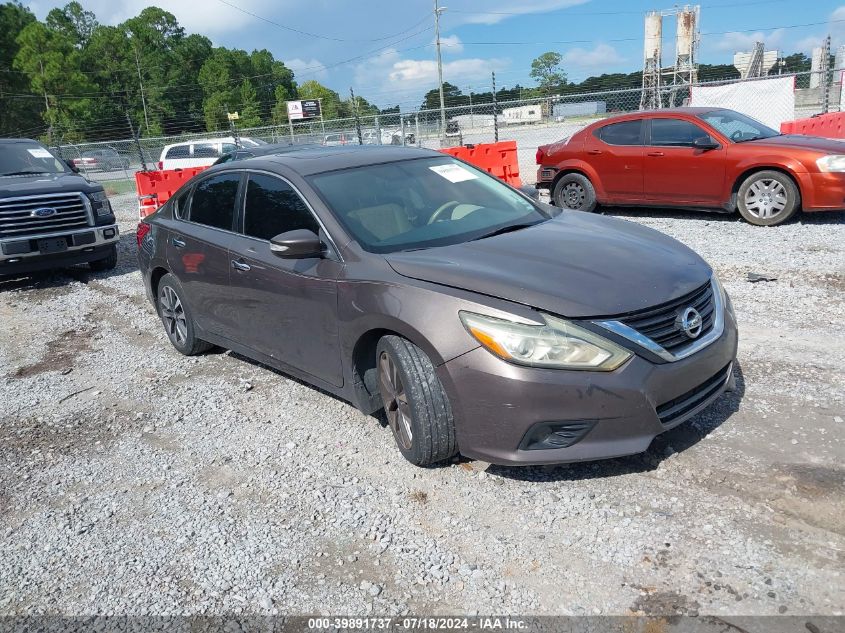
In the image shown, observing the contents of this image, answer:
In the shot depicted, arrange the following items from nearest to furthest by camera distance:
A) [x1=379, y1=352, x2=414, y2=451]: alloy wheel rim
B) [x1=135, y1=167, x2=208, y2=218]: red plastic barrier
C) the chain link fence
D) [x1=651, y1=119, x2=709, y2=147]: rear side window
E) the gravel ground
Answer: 1. the gravel ground
2. [x1=379, y1=352, x2=414, y2=451]: alloy wheel rim
3. [x1=651, y1=119, x2=709, y2=147]: rear side window
4. [x1=135, y1=167, x2=208, y2=218]: red plastic barrier
5. the chain link fence

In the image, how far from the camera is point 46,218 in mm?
8672

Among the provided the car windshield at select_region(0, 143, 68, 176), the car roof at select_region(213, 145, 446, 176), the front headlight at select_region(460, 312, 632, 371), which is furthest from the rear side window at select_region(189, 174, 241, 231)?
the car windshield at select_region(0, 143, 68, 176)

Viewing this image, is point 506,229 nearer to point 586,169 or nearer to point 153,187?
point 586,169

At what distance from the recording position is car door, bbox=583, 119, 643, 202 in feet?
32.6

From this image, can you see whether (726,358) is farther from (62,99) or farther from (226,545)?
(62,99)

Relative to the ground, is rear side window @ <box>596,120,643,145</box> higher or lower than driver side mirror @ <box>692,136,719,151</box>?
higher

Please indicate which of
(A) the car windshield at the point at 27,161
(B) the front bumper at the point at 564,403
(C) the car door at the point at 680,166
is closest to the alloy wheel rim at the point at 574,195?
(C) the car door at the point at 680,166

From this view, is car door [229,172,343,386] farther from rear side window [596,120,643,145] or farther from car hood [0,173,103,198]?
rear side window [596,120,643,145]

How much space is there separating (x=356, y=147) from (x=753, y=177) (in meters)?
6.09

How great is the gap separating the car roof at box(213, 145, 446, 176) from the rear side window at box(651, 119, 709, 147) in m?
5.86

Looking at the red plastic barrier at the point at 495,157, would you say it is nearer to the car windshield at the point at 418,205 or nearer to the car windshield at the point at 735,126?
the car windshield at the point at 735,126

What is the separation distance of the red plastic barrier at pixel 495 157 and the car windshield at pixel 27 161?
647 centimetres

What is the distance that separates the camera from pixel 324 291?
12.4 ft

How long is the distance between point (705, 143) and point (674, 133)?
22.4 inches
